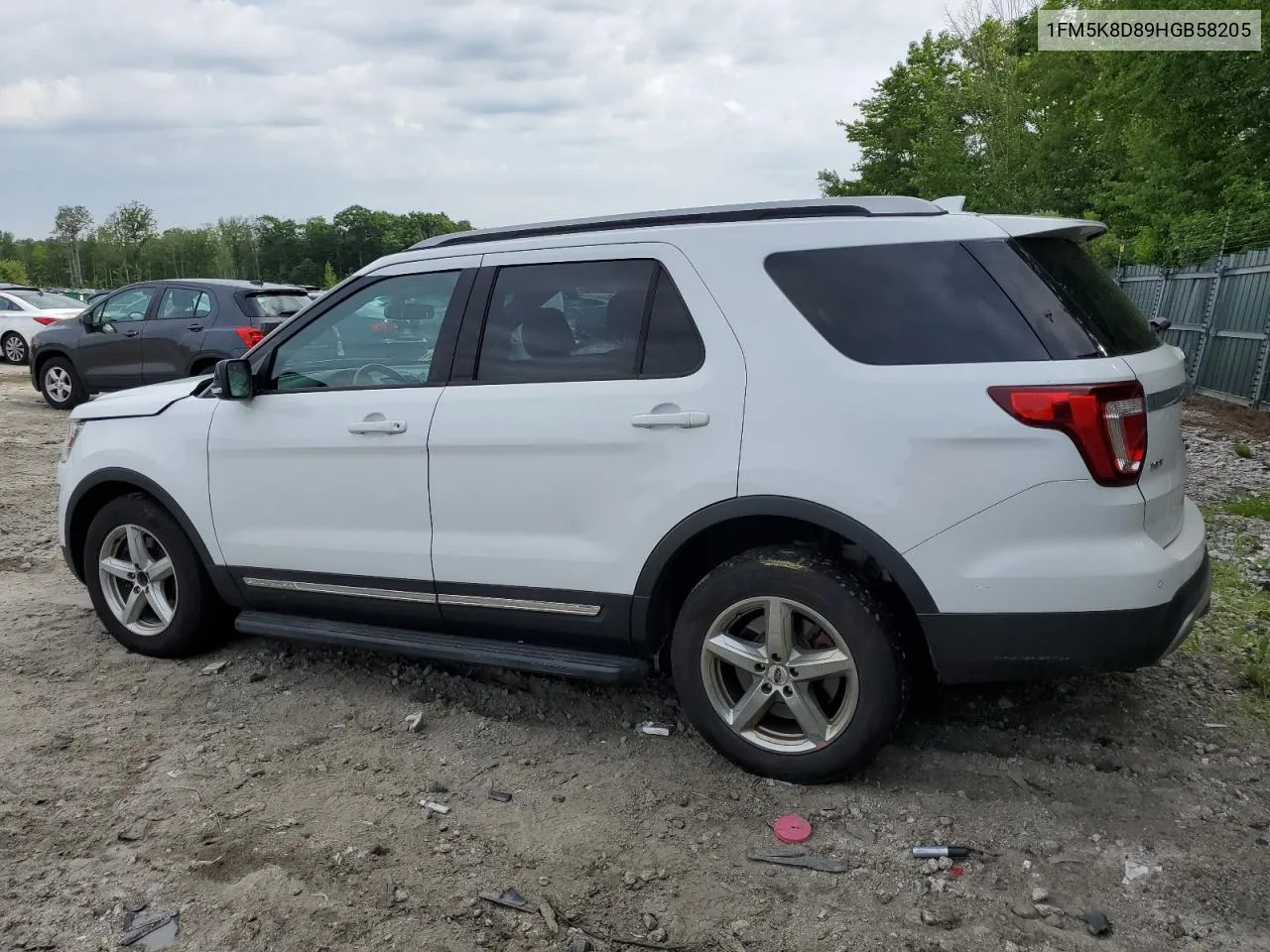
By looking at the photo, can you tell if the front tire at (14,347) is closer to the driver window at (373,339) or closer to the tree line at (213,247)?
the driver window at (373,339)

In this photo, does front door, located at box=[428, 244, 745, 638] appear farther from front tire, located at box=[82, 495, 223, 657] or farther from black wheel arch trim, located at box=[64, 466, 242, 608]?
front tire, located at box=[82, 495, 223, 657]

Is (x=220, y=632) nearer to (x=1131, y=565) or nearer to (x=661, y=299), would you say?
(x=661, y=299)

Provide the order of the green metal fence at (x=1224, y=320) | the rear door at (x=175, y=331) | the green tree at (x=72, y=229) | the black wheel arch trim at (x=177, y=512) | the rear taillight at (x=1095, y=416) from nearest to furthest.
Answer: the rear taillight at (x=1095, y=416), the black wheel arch trim at (x=177, y=512), the rear door at (x=175, y=331), the green metal fence at (x=1224, y=320), the green tree at (x=72, y=229)

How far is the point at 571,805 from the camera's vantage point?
3492mm

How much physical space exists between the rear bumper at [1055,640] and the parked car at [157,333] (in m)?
10.5

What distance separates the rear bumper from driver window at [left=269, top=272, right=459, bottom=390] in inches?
86.2

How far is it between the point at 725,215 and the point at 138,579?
321 centimetres

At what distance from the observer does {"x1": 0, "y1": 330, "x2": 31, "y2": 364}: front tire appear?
2081 cm

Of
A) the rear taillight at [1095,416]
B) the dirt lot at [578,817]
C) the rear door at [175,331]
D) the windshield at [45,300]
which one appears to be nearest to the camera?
the dirt lot at [578,817]

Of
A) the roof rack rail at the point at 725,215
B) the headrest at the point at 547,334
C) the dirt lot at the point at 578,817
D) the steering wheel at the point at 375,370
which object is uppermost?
the roof rack rail at the point at 725,215

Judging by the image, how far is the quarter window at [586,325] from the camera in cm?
363

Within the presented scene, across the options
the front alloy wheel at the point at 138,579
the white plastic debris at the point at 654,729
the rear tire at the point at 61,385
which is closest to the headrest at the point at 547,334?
the white plastic debris at the point at 654,729

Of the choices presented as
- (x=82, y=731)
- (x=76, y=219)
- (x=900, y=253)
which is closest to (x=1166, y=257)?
(x=900, y=253)

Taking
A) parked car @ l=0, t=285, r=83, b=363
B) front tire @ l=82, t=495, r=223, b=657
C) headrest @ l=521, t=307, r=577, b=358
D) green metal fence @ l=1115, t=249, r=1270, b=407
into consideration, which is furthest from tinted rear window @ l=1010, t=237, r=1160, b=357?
parked car @ l=0, t=285, r=83, b=363
